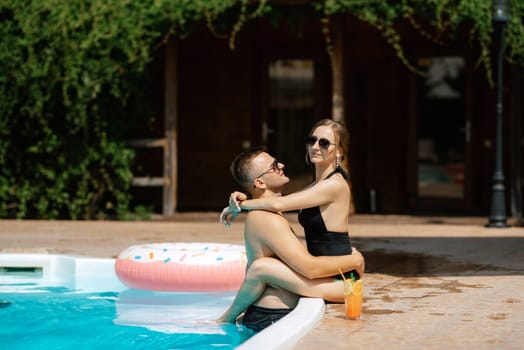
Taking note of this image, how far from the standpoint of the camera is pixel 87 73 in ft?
40.9

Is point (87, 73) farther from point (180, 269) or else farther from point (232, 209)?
point (232, 209)

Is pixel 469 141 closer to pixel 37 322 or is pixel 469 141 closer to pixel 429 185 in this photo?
pixel 429 185

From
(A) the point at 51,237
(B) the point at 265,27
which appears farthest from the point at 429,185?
(A) the point at 51,237

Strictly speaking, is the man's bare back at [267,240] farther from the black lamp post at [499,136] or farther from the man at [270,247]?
the black lamp post at [499,136]

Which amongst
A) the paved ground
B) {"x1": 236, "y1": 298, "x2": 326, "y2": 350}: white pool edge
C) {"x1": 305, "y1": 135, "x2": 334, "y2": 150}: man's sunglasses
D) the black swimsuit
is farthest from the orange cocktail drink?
{"x1": 305, "y1": 135, "x2": 334, "y2": 150}: man's sunglasses

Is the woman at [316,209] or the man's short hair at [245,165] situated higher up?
the man's short hair at [245,165]

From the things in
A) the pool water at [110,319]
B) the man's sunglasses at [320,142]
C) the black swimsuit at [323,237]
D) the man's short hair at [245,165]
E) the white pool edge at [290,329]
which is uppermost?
the man's sunglasses at [320,142]

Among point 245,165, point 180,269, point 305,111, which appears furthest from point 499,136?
point 245,165

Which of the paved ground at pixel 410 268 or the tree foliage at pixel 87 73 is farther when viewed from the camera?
the tree foliage at pixel 87 73

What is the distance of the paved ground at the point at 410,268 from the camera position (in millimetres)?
4438

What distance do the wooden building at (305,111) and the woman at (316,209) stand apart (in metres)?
9.13

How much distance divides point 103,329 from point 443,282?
2.34m

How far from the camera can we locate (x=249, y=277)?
5.20 meters

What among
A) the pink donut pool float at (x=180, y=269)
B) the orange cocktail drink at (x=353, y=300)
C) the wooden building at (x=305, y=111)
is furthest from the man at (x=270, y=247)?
the wooden building at (x=305, y=111)
